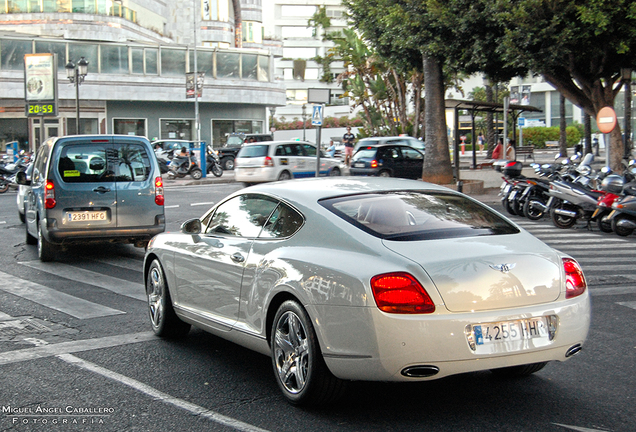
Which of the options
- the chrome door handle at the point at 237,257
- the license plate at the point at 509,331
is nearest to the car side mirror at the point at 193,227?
the chrome door handle at the point at 237,257

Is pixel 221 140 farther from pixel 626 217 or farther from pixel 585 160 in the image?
pixel 626 217

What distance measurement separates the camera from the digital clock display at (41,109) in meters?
34.7

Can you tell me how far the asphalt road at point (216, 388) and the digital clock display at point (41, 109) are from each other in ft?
95.2

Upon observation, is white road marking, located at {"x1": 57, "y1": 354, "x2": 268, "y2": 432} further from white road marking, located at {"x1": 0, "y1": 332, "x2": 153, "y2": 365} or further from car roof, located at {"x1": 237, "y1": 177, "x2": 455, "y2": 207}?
car roof, located at {"x1": 237, "y1": 177, "x2": 455, "y2": 207}

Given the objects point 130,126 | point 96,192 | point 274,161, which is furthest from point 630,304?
point 130,126

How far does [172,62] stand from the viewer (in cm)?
5462

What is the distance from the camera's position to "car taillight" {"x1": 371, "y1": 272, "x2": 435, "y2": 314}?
3.97 m

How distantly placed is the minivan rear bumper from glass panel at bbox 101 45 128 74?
4437 centimetres

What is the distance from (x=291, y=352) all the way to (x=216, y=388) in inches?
27.9

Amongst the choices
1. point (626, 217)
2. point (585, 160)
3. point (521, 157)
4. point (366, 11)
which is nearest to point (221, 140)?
point (521, 157)

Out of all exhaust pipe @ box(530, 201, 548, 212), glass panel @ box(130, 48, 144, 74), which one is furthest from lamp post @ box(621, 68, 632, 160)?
glass panel @ box(130, 48, 144, 74)

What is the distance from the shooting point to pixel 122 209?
1079 centimetres

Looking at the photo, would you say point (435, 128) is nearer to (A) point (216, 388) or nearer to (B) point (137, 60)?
(A) point (216, 388)

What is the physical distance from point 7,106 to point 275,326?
51.3 meters
